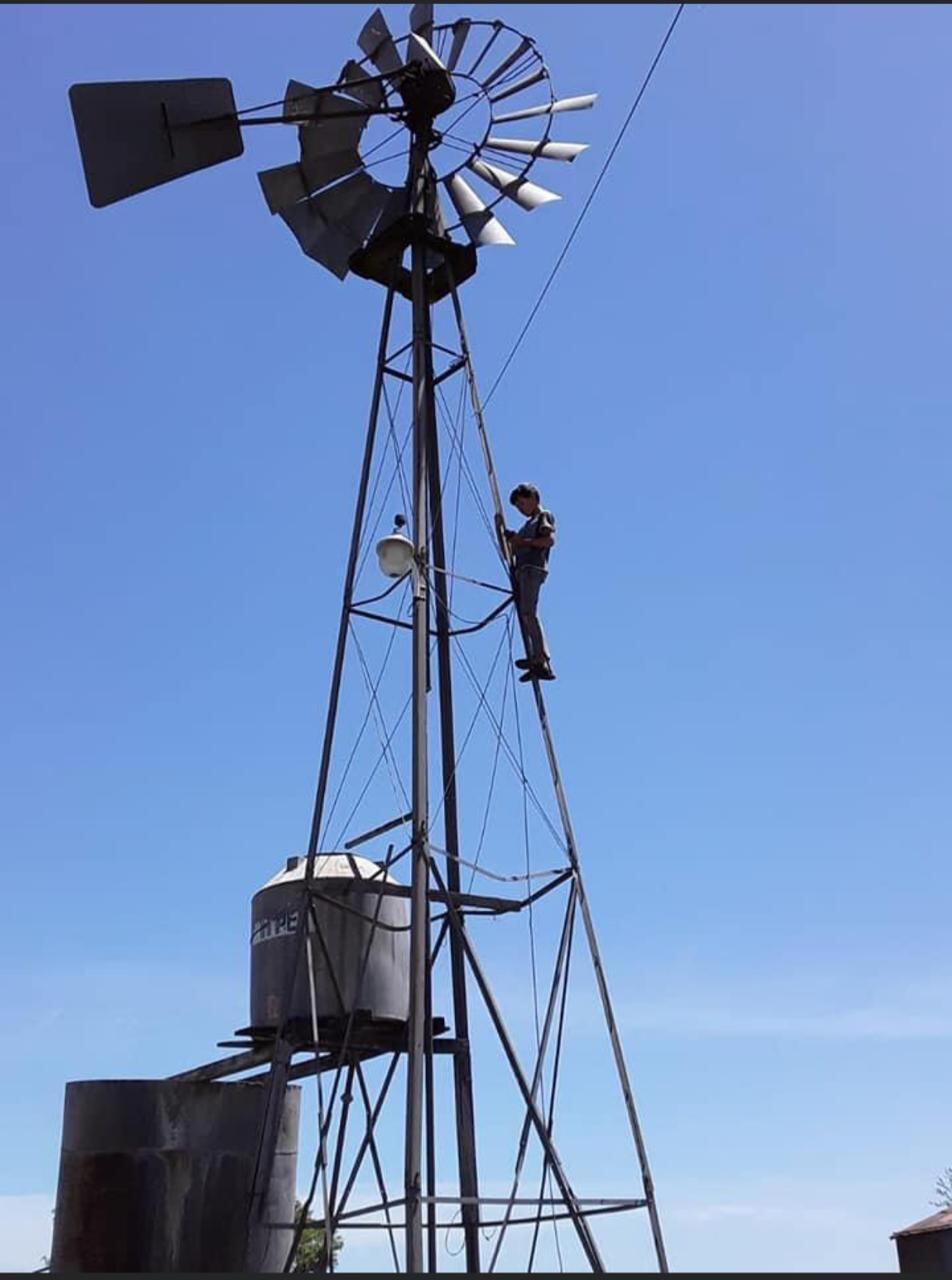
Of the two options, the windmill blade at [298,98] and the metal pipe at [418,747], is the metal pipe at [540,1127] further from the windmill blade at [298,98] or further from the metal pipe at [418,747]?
the windmill blade at [298,98]

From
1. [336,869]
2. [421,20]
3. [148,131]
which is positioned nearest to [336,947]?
[336,869]

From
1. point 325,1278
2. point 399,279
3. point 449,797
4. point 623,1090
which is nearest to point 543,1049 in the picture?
point 623,1090

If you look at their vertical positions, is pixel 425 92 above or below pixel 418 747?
above

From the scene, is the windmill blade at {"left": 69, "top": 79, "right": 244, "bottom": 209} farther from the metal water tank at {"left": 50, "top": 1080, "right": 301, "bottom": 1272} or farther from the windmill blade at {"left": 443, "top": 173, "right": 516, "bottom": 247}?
the metal water tank at {"left": 50, "top": 1080, "right": 301, "bottom": 1272}

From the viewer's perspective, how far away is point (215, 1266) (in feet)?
44.7

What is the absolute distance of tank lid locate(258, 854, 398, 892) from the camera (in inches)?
526

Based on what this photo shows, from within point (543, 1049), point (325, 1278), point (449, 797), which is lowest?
point (325, 1278)

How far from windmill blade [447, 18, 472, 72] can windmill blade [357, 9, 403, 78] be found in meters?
0.52

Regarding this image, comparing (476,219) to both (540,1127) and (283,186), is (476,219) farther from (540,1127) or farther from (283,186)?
(540,1127)

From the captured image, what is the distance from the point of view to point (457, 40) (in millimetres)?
13727

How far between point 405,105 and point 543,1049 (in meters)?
8.88

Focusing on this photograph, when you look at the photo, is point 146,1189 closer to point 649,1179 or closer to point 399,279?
point 649,1179

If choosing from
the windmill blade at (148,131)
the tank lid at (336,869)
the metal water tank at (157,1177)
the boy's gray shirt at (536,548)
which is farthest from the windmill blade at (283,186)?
the metal water tank at (157,1177)

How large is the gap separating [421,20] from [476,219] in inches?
77.1
